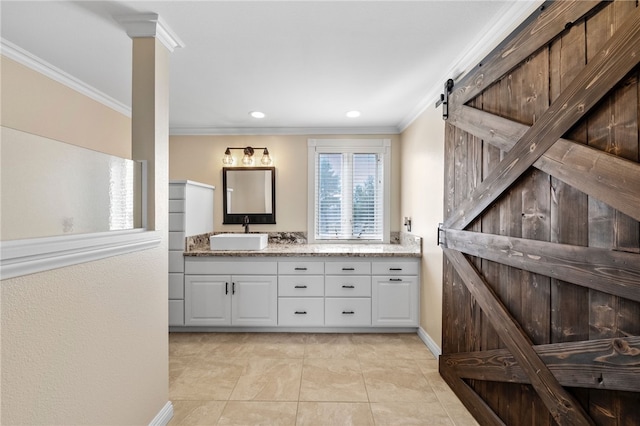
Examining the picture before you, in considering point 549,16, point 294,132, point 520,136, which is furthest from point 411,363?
point 294,132

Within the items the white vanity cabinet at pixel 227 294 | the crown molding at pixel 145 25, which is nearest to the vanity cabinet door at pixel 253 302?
the white vanity cabinet at pixel 227 294

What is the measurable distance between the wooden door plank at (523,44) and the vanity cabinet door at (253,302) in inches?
96.2

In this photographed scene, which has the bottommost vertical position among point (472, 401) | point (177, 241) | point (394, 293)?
point (472, 401)

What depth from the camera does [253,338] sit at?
3.16m

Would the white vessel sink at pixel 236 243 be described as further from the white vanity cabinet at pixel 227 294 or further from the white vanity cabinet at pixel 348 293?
the white vanity cabinet at pixel 348 293

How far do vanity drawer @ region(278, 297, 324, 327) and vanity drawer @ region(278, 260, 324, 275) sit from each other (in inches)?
10.7

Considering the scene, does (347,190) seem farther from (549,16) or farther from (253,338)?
(549,16)

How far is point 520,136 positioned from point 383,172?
2.48 m

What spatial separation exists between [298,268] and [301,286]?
0.19 m

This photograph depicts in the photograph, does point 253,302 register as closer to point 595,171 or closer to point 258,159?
point 258,159

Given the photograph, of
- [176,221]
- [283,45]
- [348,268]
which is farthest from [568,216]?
[176,221]

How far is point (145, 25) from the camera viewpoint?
1750 millimetres

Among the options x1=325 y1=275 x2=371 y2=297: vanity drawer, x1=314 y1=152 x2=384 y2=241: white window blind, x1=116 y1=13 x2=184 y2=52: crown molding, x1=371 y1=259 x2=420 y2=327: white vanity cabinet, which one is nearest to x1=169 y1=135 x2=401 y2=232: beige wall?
x1=314 y1=152 x2=384 y2=241: white window blind

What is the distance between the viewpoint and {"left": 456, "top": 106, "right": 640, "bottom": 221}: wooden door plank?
3.18ft
